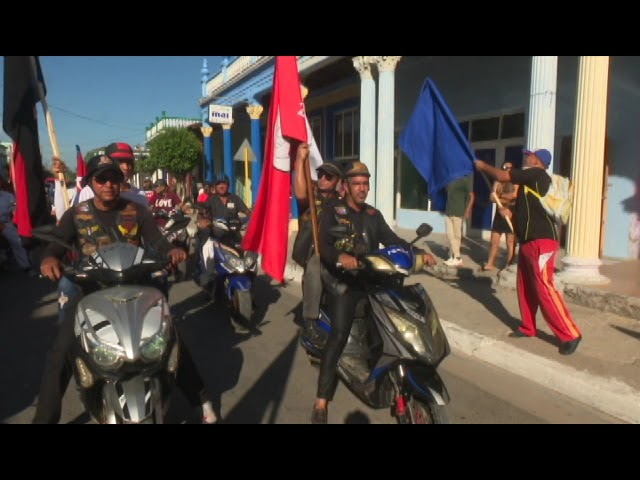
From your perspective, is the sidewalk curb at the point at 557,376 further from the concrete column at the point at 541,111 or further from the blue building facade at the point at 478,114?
the blue building facade at the point at 478,114

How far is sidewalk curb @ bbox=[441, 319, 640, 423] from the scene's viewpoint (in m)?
3.38

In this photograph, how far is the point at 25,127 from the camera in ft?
11.3

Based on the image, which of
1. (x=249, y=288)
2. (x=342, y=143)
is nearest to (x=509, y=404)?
(x=249, y=288)

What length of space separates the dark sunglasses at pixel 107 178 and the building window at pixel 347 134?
12.4 m

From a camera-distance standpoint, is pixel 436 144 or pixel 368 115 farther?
pixel 368 115

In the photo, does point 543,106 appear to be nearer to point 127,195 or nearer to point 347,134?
point 127,195

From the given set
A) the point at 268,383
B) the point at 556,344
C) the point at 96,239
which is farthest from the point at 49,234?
the point at 556,344

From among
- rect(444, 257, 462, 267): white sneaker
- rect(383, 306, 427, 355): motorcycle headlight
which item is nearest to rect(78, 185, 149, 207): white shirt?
rect(383, 306, 427, 355): motorcycle headlight

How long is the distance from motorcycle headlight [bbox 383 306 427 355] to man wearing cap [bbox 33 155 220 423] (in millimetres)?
1273

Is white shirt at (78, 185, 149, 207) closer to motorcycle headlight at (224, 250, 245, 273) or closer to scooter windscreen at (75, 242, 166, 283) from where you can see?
motorcycle headlight at (224, 250, 245, 273)

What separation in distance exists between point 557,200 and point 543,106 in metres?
2.86

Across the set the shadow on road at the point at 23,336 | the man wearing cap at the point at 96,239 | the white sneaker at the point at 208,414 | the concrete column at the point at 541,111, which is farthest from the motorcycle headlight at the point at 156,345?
the concrete column at the point at 541,111
